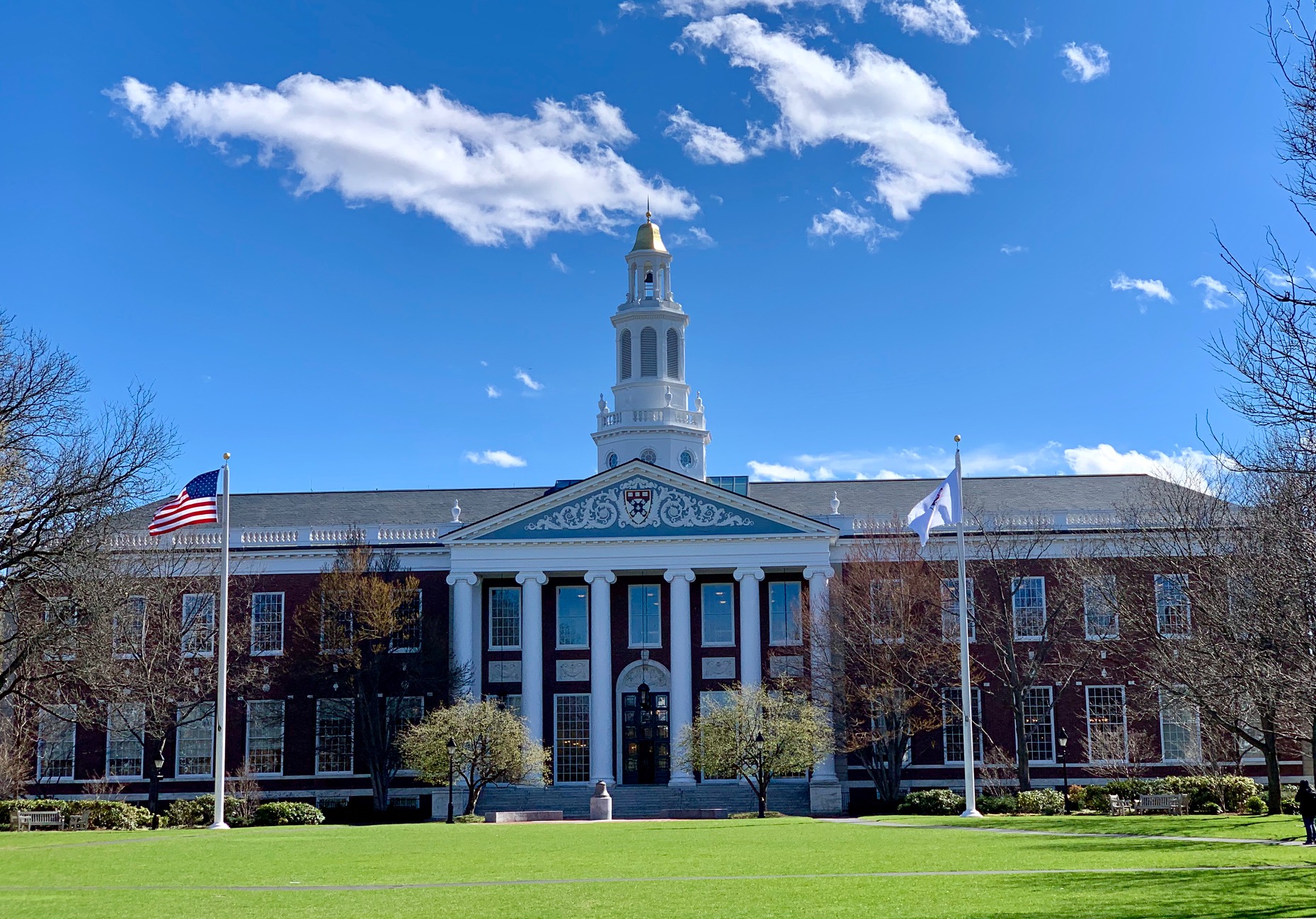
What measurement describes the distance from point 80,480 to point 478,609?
94.5 feet

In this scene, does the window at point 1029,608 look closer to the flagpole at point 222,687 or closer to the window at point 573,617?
the window at point 573,617

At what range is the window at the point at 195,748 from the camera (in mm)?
59906

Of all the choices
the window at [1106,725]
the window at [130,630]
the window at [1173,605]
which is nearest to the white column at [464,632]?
the window at [130,630]

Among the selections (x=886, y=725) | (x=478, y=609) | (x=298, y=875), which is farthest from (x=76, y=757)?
(x=298, y=875)

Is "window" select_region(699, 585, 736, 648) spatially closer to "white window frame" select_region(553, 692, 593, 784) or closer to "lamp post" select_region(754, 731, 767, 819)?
"white window frame" select_region(553, 692, 593, 784)

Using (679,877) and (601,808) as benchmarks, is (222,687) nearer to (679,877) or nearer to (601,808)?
(601,808)

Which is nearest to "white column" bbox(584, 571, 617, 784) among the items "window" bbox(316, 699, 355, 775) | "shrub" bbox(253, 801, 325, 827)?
"window" bbox(316, 699, 355, 775)

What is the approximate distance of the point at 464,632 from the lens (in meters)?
60.0

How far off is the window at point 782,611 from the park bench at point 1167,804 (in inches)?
706

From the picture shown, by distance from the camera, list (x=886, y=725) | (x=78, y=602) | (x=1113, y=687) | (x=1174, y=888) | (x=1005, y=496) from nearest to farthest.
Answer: (x=1174, y=888) → (x=78, y=602) → (x=886, y=725) → (x=1113, y=687) → (x=1005, y=496)

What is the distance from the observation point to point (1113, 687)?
2322 inches

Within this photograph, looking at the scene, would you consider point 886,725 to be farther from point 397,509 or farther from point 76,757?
point 76,757

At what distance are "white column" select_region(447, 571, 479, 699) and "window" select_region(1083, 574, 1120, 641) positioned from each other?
24.6 m

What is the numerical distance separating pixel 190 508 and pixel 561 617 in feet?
81.0
